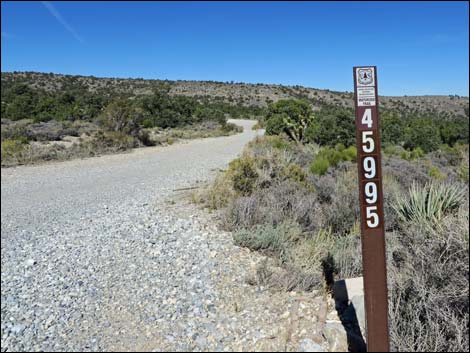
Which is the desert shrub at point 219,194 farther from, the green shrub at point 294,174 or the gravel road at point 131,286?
the green shrub at point 294,174

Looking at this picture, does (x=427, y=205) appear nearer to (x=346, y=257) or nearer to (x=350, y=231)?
(x=350, y=231)

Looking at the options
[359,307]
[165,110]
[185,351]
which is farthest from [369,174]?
[165,110]

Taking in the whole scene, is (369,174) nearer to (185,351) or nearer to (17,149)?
(185,351)

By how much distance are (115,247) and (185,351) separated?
2524 millimetres

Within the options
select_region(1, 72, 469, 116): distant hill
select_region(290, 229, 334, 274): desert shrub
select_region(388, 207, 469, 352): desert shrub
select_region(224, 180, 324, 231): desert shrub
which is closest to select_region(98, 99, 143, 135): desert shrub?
select_region(224, 180, 324, 231): desert shrub

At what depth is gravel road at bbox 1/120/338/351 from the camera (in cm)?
335

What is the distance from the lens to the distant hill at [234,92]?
49.5 meters

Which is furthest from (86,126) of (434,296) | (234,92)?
(234,92)

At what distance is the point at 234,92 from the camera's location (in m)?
67.4

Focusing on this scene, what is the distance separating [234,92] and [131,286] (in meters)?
65.1

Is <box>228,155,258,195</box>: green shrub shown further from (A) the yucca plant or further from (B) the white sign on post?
(B) the white sign on post

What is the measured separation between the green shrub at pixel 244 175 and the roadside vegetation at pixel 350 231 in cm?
2

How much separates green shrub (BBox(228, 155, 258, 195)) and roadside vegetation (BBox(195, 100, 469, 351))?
2 centimetres

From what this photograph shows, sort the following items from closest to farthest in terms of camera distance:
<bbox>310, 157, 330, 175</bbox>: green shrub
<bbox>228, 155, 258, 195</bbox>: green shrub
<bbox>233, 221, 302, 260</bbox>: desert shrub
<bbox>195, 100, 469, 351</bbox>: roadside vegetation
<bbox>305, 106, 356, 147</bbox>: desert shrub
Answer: <bbox>195, 100, 469, 351</bbox>: roadside vegetation < <bbox>233, 221, 302, 260</bbox>: desert shrub < <bbox>228, 155, 258, 195</bbox>: green shrub < <bbox>310, 157, 330, 175</bbox>: green shrub < <bbox>305, 106, 356, 147</bbox>: desert shrub
